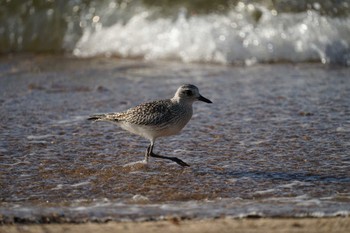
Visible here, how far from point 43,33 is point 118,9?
4.40 ft

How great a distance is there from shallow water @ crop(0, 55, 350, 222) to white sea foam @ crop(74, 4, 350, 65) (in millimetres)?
579

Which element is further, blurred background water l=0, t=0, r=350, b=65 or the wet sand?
blurred background water l=0, t=0, r=350, b=65

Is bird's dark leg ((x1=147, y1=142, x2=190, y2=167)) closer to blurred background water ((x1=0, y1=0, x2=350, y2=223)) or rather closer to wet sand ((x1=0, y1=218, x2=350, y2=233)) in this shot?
blurred background water ((x1=0, y1=0, x2=350, y2=223))

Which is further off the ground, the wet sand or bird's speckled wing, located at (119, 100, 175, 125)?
bird's speckled wing, located at (119, 100, 175, 125)

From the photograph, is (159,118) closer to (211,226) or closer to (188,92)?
(188,92)

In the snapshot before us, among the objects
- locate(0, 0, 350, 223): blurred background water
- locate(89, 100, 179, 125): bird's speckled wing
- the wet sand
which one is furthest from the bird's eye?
the wet sand

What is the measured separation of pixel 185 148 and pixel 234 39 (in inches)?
186

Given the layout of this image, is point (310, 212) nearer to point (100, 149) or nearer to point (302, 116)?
point (100, 149)

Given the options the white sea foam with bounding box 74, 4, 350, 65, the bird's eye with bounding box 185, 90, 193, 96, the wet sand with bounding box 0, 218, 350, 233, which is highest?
the white sea foam with bounding box 74, 4, 350, 65

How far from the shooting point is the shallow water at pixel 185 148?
4.88 metres

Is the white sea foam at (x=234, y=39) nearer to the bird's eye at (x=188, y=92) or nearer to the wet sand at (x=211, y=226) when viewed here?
the bird's eye at (x=188, y=92)

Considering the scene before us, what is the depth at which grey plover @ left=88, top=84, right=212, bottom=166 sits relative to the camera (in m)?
5.93

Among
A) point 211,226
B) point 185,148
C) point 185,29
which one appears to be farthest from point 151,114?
point 185,29

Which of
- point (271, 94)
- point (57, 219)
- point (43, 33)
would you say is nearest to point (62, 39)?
point (43, 33)
